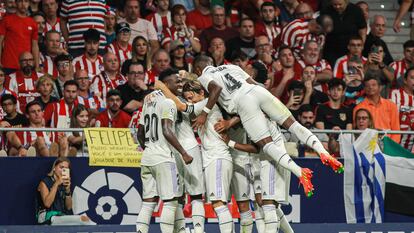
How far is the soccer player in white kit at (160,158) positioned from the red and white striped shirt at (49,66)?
165 inches

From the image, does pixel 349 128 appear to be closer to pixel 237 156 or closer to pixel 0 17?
pixel 237 156

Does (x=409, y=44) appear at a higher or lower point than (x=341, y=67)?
higher

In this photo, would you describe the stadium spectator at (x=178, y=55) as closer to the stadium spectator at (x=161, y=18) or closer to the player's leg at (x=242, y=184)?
the stadium spectator at (x=161, y=18)

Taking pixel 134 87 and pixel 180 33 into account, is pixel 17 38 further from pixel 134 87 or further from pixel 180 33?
pixel 180 33

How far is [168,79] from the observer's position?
17.1 meters

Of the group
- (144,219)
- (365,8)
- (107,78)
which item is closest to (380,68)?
(365,8)

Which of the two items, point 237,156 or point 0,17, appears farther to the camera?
point 0,17

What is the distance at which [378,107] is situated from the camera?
2064 cm

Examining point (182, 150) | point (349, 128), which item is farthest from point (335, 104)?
point (182, 150)

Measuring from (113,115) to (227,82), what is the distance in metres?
3.81

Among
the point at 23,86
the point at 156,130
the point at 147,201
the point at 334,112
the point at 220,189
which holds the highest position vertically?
the point at 23,86

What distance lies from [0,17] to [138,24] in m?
2.30

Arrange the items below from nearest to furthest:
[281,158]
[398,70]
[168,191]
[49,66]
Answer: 1. [281,158]
2. [168,191]
3. [49,66]
4. [398,70]

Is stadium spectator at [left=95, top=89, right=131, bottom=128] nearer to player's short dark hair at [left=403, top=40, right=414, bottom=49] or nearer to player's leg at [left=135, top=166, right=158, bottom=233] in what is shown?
player's leg at [left=135, top=166, right=158, bottom=233]
